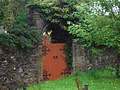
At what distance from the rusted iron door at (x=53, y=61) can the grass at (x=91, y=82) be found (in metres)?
0.74

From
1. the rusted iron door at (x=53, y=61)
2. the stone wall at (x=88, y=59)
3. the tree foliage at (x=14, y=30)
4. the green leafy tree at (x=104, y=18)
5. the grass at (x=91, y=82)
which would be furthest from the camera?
the stone wall at (x=88, y=59)

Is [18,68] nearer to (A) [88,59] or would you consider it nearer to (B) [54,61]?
(B) [54,61]

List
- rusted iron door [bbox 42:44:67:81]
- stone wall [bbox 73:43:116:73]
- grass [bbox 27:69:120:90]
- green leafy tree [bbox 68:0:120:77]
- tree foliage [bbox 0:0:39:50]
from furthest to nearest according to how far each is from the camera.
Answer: stone wall [bbox 73:43:116:73] < rusted iron door [bbox 42:44:67:81] < tree foliage [bbox 0:0:39:50] < grass [bbox 27:69:120:90] < green leafy tree [bbox 68:0:120:77]

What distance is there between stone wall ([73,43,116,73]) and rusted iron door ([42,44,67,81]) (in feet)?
1.95

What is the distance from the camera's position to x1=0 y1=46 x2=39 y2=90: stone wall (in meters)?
11.2

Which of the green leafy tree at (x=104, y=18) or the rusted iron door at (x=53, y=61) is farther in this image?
the rusted iron door at (x=53, y=61)

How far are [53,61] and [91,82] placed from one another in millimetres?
2474

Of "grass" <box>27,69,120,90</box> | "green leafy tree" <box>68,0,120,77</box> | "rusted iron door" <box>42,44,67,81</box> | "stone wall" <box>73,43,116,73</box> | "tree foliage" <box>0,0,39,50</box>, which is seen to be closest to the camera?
"green leafy tree" <box>68,0,120,77</box>

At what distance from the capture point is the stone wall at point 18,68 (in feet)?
36.8

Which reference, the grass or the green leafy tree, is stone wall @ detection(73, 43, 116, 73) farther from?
the green leafy tree

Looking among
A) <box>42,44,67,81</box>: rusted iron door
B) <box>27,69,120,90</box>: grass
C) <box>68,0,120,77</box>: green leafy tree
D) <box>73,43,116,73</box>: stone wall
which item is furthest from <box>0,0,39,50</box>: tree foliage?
<box>73,43,116,73</box>: stone wall

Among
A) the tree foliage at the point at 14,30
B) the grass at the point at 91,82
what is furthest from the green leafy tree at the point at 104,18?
the tree foliage at the point at 14,30

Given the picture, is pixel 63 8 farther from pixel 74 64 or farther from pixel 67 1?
pixel 74 64

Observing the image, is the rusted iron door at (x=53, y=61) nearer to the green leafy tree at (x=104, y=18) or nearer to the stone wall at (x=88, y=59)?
the stone wall at (x=88, y=59)
